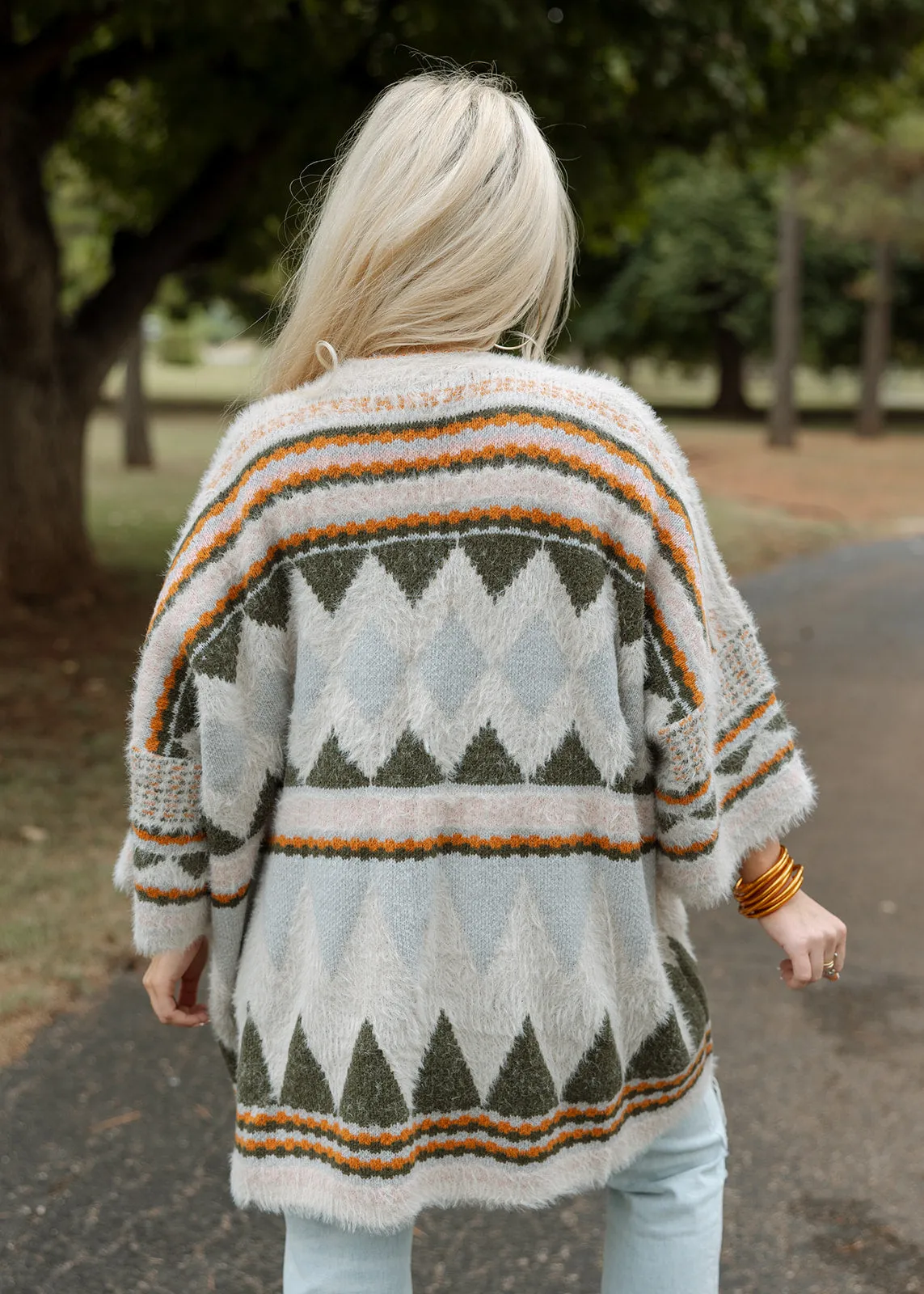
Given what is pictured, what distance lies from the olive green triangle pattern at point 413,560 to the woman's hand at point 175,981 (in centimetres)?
55

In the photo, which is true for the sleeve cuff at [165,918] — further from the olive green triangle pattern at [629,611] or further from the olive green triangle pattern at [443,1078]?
the olive green triangle pattern at [629,611]

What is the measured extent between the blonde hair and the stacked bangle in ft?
2.48

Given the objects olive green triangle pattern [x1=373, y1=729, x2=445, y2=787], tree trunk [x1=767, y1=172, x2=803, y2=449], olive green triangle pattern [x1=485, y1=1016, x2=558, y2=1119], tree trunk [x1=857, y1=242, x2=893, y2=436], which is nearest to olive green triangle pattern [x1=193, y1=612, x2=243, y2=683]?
olive green triangle pattern [x1=373, y1=729, x2=445, y2=787]

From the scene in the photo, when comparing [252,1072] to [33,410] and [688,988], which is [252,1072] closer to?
[688,988]

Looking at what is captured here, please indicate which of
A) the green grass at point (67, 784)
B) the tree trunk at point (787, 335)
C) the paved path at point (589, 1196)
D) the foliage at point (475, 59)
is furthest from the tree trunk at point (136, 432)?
the paved path at point (589, 1196)

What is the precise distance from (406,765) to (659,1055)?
51cm

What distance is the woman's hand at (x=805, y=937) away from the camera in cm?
168

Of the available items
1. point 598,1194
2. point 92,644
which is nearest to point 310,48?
point 92,644

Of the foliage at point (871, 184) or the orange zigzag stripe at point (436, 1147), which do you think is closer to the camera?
the orange zigzag stripe at point (436, 1147)

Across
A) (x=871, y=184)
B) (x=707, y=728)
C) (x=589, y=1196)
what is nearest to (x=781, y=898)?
(x=707, y=728)

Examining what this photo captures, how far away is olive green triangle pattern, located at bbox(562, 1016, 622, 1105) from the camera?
1.60m

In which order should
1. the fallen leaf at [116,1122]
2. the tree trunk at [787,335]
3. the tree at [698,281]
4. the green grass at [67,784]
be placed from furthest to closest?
the tree at [698,281] → the tree trunk at [787,335] → the green grass at [67,784] → the fallen leaf at [116,1122]

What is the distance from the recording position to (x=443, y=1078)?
156 cm

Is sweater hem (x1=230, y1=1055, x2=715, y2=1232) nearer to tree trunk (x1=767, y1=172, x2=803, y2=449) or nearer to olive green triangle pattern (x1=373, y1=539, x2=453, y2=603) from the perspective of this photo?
olive green triangle pattern (x1=373, y1=539, x2=453, y2=603)
